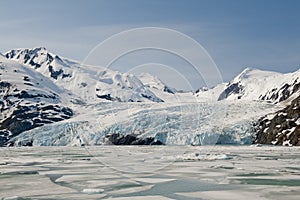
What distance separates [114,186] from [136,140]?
7802 centimetres

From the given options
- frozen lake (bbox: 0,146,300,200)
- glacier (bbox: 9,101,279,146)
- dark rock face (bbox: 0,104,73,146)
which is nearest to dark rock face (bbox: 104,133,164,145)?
glacier (bbox: 9,101,279,146)

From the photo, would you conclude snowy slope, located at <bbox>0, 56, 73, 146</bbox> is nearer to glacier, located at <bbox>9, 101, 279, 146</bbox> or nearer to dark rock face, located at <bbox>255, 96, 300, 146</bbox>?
glacier, located at <bbox>9, 101, 279, 146</bbox>

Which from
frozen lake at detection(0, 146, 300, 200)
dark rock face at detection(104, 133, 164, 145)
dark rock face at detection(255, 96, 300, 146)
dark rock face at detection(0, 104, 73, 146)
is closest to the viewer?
frozen lake at detection(0, 146, 300, 200)

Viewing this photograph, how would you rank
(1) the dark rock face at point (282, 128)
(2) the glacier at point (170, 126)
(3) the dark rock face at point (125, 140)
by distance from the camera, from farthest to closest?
1. (3) the dark rock face at point (125, 140)
2. (2) the glacier at point (170, 126)
3. (1) the dark rock face at point (282, 128)

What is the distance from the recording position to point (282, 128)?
87375 millimetres

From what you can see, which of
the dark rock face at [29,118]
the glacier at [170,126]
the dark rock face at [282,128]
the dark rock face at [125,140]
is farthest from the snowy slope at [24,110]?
the dark rock face at [282,128]

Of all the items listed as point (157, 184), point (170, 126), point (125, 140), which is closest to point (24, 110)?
point (125, 140)

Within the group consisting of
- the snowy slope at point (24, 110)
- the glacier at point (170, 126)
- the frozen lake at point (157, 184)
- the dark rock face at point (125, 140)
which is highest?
the snowy slope at point (24, 110)

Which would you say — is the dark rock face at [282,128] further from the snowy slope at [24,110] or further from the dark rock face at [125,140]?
the snowy slope at [24,110]

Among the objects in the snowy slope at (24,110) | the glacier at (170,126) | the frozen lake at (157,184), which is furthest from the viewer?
the snowy slope at (24,110)

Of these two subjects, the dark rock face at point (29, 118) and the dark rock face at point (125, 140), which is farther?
the dark rock face at point (29, 118)

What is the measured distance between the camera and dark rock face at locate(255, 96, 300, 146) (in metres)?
81.4

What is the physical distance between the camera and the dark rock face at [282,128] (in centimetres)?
8139

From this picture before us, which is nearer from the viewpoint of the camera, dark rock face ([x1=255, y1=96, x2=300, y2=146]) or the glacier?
dark rock face ([x1=255, y1=96, x2=300, y2=146])
